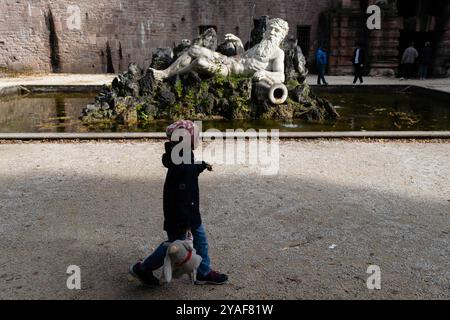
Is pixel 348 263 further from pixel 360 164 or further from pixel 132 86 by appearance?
pixel 132 86

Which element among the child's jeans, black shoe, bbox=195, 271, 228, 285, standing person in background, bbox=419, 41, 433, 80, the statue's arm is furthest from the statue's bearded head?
standing person in background, bbox=419, 41, 433, 80

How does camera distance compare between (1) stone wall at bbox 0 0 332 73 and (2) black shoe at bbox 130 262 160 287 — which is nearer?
(2) black shoe at bbox 130 262 160 287

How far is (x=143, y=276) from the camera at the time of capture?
340cm

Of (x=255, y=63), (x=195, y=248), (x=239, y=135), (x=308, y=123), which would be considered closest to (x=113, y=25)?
(x=255, y=63)

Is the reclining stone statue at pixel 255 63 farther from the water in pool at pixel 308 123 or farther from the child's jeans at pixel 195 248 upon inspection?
the child's jeans at pixel 195 248

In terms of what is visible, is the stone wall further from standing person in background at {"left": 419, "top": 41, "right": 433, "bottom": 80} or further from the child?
the child

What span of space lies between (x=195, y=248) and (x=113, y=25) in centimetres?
2236

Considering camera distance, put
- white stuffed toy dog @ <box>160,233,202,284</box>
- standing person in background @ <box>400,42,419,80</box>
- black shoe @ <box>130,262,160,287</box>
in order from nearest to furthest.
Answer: white stuffed toy dog @ <box>160,233,202,284</box>
black shoe @ <box>130,262,160,287</box>
standing person in background @ <box>400,42,419,80</box>

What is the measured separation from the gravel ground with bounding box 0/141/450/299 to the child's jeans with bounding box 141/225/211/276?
0.16 metres

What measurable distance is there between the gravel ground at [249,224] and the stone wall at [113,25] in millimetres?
17837

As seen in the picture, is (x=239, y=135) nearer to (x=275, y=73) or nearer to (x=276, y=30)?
(x=275, y=73)

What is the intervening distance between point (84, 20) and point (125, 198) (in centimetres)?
2074

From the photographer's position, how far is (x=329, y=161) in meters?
6.96

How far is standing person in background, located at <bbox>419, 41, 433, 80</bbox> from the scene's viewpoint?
2059 cm
